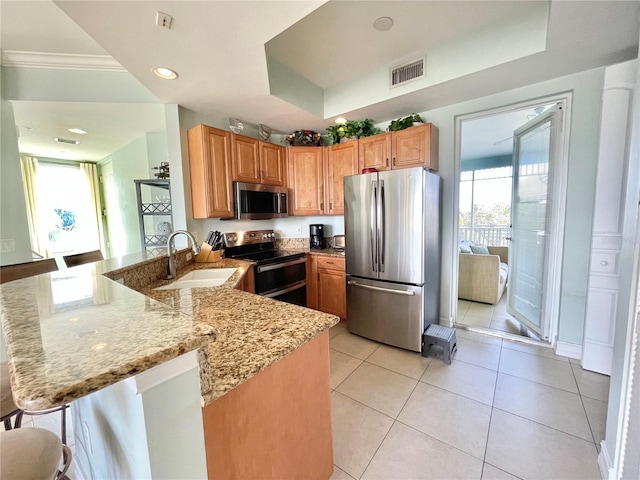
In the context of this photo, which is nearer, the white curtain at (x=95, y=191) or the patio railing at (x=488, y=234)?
the white curtain at (x=95, y=191)

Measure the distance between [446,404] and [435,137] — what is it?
2501mm

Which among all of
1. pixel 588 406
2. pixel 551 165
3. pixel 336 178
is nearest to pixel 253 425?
pixel 588 406

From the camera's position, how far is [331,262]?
320cm

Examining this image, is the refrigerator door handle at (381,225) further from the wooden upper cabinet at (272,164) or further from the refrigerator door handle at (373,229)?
the wooden upper cabinet at (272,164)

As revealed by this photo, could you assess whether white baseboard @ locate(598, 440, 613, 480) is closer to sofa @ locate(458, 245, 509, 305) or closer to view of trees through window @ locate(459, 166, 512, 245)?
sofa @ locate(458, 245, 509, 305)

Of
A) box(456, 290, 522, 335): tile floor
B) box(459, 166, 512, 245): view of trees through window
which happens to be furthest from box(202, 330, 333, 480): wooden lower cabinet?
box(459, 166, 512, 245): view of trees through window

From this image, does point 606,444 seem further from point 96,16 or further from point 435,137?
point 96,16

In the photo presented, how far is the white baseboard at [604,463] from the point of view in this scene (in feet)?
4.15

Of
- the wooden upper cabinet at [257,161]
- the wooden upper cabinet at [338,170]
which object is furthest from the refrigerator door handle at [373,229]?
the wooden upper cabinet at [257,161]

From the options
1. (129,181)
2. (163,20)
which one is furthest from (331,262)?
(129,181)

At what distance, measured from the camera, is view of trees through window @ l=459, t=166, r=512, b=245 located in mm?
5796

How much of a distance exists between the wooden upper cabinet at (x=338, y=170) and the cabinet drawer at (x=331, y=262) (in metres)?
0.63

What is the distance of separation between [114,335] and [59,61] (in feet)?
10.5

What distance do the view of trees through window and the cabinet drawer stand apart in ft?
13.6
